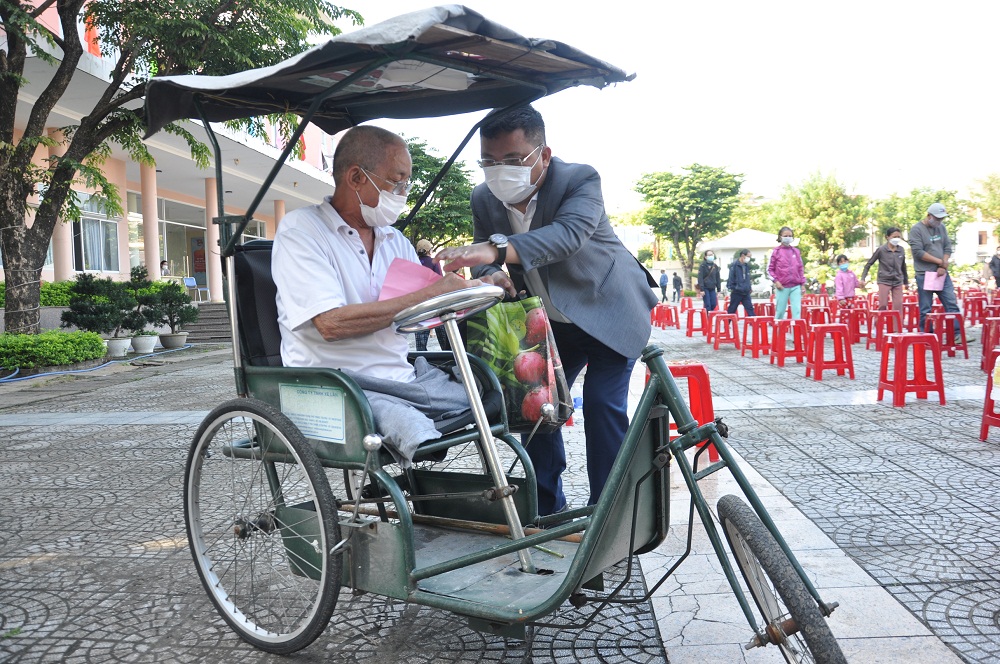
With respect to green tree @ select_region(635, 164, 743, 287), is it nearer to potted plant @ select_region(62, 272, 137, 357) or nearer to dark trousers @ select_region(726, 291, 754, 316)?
dark trousers @ select_region(726, 291, 754, 316)

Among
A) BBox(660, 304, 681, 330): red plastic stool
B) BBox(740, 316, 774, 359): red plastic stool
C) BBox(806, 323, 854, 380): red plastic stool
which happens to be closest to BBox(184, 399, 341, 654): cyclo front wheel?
BBox(806, 323, 854, 380): red plastic stool

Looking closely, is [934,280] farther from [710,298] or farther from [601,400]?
[601,400]

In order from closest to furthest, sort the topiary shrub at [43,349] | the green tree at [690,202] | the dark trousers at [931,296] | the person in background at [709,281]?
the dark trousers at [931,296] → the topiary shrub at [43,349] → the person in background at [709,281] → the green tree at [690,202]

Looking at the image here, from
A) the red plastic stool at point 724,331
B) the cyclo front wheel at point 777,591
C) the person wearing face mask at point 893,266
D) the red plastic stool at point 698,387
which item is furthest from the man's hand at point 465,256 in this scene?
the person wearing face mask at point 893,266

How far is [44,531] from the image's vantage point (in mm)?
4375

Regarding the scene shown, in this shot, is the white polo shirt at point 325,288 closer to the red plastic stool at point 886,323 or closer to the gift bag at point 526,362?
the gift bag at point 526,362

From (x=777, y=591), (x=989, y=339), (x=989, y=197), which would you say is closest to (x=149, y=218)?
(x=989, y=339)

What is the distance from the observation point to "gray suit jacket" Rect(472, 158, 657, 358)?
3.40 m

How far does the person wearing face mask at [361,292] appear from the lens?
283 cm

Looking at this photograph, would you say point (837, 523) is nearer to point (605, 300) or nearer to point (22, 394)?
point (605, 300)

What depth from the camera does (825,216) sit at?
38.1 metres

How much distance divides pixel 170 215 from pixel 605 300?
28.3 m

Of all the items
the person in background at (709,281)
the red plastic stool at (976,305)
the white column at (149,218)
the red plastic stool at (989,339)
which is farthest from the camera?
the white column at (149,218)

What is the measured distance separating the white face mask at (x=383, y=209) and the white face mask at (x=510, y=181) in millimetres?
417
